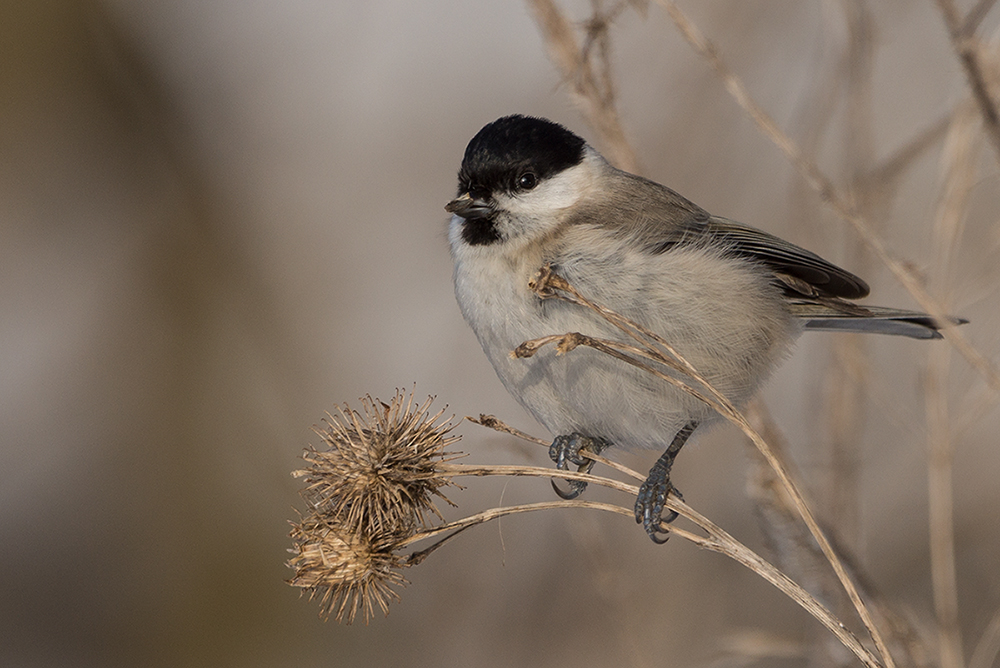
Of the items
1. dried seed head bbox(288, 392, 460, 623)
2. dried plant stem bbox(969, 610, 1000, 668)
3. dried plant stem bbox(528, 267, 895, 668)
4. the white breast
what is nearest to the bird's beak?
the white breast

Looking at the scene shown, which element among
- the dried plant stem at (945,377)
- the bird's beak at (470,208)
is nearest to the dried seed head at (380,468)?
the bird's beak at (470,208)

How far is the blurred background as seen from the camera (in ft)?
15.4

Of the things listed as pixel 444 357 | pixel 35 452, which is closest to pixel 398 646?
pixel 444 357

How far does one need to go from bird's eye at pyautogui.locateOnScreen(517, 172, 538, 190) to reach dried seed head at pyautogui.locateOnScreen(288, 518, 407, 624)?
58.6 inches

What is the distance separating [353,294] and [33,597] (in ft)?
9.60

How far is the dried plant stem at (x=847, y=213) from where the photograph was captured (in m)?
2.17

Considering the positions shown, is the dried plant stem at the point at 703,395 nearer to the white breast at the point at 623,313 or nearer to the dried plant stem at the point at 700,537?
the dried plant stem at the point at 700,537

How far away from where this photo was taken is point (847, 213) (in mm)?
2279

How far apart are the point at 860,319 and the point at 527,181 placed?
1.24 meters

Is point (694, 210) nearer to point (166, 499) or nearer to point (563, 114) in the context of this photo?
point (563, 114)

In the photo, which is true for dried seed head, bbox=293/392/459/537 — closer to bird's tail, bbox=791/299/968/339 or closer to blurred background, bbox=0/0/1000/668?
bird's tail, bbox=791/299/968/339

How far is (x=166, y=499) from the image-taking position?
19.9 feet

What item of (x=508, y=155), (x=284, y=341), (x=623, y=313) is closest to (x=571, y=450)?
(x=623, y=313)

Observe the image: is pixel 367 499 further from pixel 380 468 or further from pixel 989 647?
pixel 989 647
